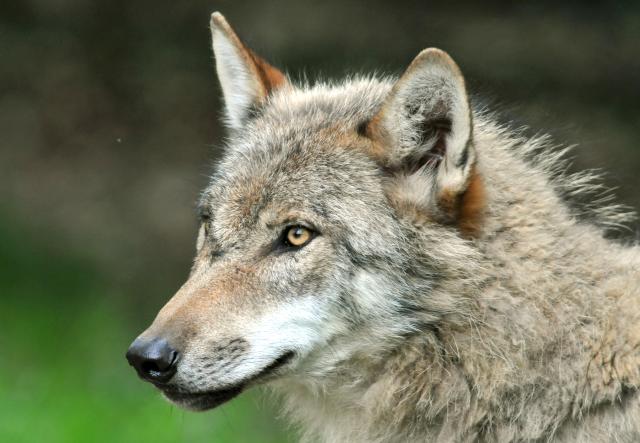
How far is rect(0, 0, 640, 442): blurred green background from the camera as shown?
33.6 ft

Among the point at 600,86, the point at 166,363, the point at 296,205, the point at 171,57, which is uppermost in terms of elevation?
the point at 296,205

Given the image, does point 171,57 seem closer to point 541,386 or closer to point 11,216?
point 11,216

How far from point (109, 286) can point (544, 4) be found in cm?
527

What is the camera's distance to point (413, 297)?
16.0 feet

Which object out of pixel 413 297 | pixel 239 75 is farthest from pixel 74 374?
pixel 413 297

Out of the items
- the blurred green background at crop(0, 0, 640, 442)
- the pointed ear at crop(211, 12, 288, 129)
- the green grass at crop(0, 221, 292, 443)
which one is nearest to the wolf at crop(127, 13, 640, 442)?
the pointed ear at crop(211, 12, 288, 129)

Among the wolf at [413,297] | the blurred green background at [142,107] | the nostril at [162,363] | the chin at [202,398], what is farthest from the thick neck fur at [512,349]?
the blurred green background at [142,107]

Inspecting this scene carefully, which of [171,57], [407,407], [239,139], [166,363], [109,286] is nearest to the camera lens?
[166,363]

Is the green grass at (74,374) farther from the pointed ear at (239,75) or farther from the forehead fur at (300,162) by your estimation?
the forehead fur at (300,162)

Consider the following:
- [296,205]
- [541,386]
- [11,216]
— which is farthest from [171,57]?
[541,386]

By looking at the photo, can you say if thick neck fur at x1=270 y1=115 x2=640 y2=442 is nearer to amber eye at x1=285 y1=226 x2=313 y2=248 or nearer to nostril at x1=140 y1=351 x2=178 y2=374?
amber eye at x1=285 y1=226 x2=313 y2=248

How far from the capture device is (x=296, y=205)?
5004 millimetres

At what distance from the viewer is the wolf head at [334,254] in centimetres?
471

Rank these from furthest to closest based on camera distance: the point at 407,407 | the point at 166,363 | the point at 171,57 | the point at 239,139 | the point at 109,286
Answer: the point at 171,57, the point at 109,286, the point at 239,139, the point at 407,407, the point at 166,363
